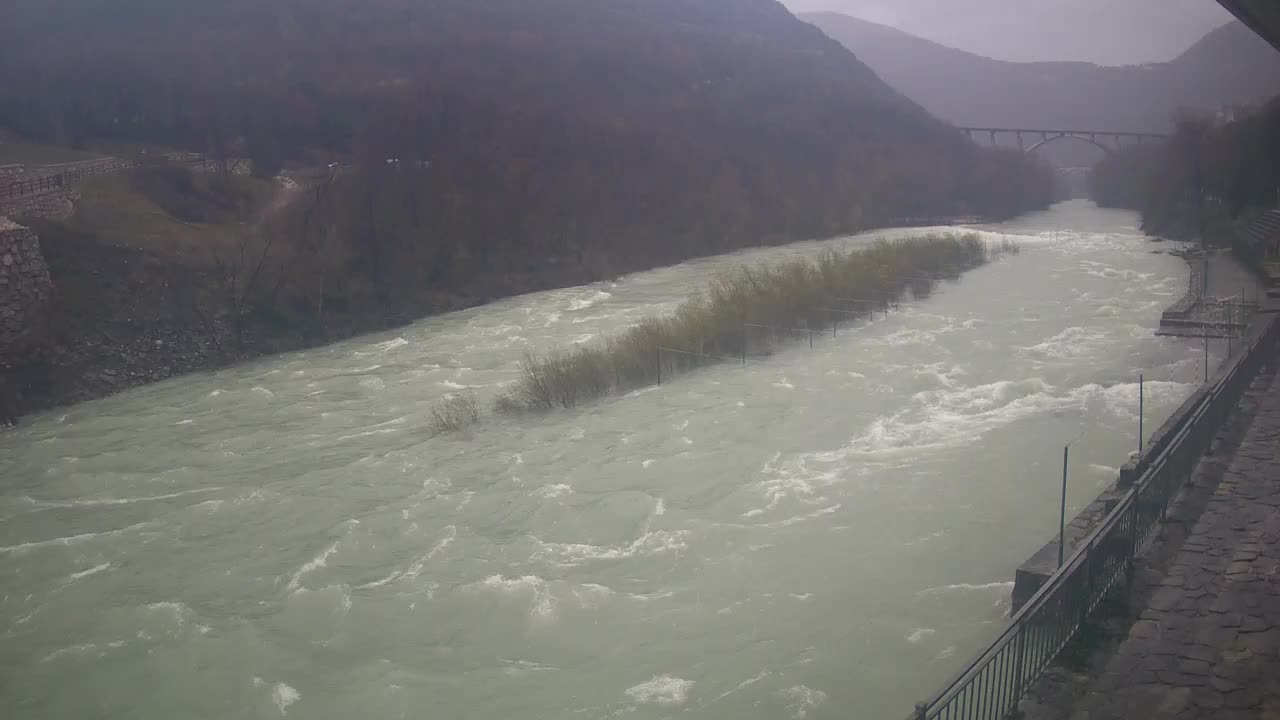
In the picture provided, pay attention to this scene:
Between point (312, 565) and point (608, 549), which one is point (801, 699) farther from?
point (312, 565)

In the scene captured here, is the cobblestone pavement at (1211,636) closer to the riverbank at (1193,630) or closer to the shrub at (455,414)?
the riverbank at (1193,630)

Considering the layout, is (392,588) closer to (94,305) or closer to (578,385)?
(578,385)

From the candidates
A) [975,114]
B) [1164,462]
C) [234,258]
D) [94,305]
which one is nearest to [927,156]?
[975,114]

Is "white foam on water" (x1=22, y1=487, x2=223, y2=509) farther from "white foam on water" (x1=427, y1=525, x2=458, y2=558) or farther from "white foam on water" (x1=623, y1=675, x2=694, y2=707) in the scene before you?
"white foam on water" (x1=623, y1=675, x2=694, y2=707)

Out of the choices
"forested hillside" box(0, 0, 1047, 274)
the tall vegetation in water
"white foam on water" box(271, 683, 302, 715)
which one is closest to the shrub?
the tall vegetation in water

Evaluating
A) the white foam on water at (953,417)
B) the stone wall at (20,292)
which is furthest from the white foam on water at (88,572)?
the stone wall at (20,292)

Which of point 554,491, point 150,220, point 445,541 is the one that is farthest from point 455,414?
point 150,220
